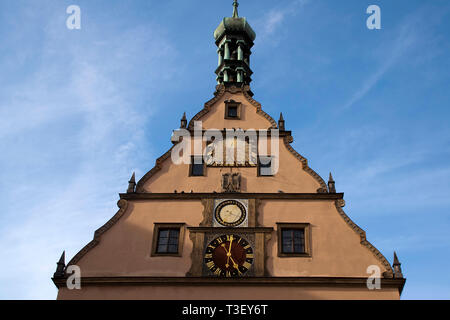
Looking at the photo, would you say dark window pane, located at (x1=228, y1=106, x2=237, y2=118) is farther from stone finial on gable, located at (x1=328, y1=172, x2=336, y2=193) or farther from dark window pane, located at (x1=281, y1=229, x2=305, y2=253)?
dark window pane, located at (x1=281, y1=229, x2=305, y2=253)

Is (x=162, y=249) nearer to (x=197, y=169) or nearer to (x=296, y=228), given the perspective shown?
(x=197, y=169)

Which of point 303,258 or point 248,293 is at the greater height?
point 303,258

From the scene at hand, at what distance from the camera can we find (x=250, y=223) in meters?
13.9

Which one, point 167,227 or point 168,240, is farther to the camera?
point 167,227

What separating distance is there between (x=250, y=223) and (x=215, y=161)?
2.32 meters

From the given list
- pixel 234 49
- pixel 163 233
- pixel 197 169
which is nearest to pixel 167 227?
pixel 163 233

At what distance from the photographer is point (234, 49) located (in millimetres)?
20781

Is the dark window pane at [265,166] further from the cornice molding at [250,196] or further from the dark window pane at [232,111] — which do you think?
the dark window pane at [232,111]

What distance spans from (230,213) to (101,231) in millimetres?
3483

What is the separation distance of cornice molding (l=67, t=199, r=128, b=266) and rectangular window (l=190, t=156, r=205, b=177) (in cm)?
210

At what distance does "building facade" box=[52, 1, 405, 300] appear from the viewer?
42.2 ft

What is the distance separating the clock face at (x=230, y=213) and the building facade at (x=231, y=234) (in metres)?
0.03
